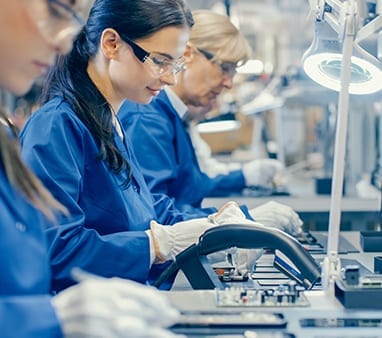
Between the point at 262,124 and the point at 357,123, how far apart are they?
1615 millimetres

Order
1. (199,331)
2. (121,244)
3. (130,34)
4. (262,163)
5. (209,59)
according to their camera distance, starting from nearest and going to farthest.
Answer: (199,331)
(121,244)
(130,34)
(209,59)
(262,163)

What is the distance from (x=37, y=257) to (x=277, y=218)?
131 centimetres

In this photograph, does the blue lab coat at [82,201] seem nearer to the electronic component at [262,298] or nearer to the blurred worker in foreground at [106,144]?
the blurred worker in foreground at [106,144]

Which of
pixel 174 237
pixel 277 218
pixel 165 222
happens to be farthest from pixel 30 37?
pixel 277 218

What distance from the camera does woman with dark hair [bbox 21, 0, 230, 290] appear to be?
1626 mm

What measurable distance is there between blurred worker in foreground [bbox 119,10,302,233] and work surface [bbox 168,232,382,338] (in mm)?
1132

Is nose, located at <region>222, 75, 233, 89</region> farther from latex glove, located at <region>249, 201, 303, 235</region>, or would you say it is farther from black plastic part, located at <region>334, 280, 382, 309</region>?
black plastic part, located at <region>334, 280, 382, 309</region>

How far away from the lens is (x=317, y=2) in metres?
1.77

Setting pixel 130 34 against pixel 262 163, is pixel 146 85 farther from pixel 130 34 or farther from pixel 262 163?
pixel 262 163

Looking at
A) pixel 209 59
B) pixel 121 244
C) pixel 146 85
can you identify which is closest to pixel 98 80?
pixel 146 85

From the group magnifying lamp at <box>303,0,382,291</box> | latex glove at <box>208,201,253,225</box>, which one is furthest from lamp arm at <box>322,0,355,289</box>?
latex glove at <box>208,201,253,225</box>

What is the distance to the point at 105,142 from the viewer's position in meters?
1.78

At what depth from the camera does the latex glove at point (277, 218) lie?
2.33 metres

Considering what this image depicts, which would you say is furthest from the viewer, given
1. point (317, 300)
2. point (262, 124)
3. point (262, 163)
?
point (262, 124)
